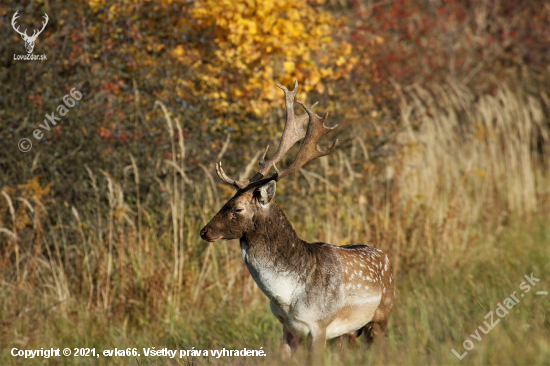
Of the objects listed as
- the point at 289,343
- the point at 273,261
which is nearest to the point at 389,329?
the point at 289,343

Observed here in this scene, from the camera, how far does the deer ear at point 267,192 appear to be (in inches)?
139

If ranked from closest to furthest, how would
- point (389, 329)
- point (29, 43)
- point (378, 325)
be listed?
point (378, 325), point (389, 329), point (29, 43)

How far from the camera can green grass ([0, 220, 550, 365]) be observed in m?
3.46

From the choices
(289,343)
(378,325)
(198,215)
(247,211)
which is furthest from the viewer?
(198,215)

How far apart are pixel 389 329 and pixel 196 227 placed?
2.47 m

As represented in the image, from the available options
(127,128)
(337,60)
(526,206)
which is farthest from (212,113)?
(526,206)

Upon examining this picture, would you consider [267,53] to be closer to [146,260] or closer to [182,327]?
[146,260]

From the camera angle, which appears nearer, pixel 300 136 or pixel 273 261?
pixel 273 261

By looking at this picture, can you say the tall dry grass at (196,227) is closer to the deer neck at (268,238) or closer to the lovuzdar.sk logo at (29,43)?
the lovuzdar.sk logo at (29,43)

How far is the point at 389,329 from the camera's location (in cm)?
440

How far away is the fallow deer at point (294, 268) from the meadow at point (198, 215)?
277 millimetres

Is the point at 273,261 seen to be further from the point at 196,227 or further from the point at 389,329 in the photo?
the point at 196,227

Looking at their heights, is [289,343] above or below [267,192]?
below

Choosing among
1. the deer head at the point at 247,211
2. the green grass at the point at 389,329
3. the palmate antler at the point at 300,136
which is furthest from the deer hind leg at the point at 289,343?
the palmate antler at the point at 300,136
